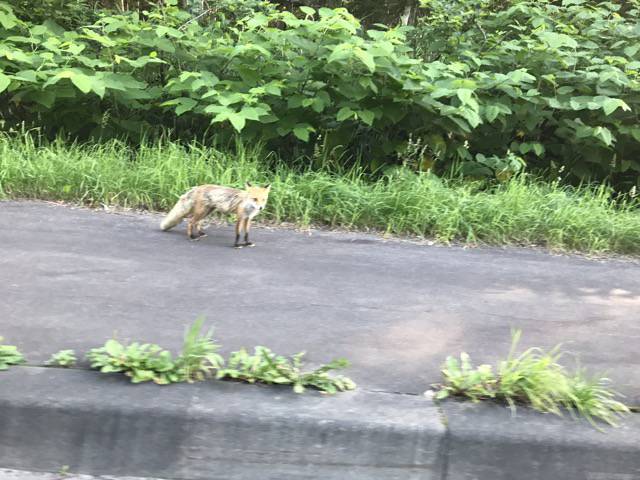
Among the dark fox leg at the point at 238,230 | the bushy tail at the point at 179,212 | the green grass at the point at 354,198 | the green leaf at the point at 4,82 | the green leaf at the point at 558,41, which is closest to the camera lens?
the dark fox leg at the point at 238,230

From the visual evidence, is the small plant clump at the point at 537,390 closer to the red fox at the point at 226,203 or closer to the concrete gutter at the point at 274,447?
the concrete gutter at the point at 274,447

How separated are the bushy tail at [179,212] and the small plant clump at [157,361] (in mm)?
2095

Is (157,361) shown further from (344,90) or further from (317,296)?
(344,90)

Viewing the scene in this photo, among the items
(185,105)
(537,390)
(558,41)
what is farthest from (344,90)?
(537,390)

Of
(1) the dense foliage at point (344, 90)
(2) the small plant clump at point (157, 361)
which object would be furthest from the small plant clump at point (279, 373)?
(1) the dense foliage at point (344, 90)

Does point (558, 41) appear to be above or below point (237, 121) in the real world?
above

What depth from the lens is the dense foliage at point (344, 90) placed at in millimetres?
6215

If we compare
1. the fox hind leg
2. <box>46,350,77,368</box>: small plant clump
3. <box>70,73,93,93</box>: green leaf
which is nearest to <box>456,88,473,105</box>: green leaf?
the fox hind leg

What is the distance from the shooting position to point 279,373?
2756mm

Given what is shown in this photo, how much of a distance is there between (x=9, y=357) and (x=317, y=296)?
6.13 feet

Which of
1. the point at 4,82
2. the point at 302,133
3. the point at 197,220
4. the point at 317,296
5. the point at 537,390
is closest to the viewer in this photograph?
the point at 537,390

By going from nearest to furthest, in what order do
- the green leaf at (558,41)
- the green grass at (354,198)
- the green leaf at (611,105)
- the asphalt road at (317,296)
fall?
the asphalt road at (317,296), the green grass at (354,198), the green leaf at (611,105), the green leaf at (558,41)

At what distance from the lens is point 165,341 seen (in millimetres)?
3070

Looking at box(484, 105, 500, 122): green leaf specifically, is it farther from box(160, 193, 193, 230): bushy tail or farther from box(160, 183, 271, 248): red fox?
box(160, 193, 193, 230): bushy tail
